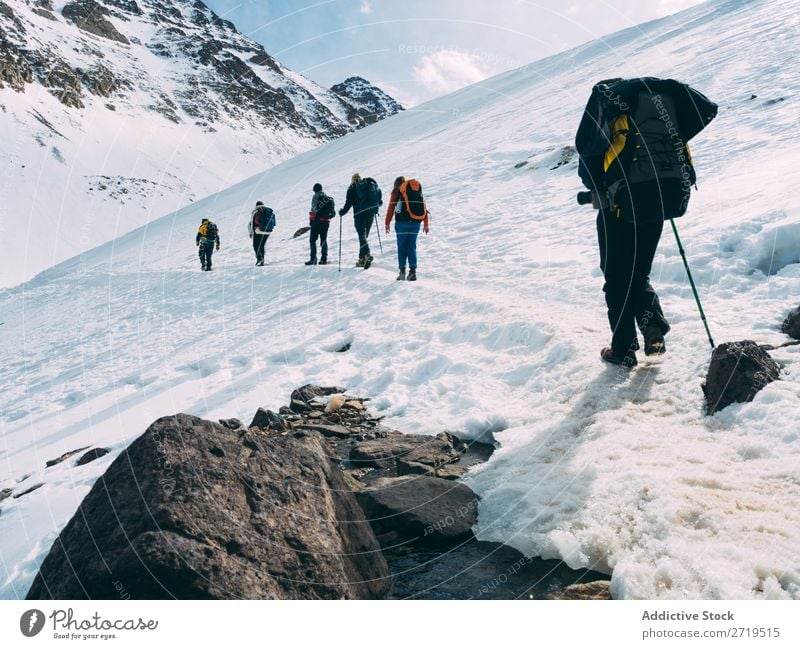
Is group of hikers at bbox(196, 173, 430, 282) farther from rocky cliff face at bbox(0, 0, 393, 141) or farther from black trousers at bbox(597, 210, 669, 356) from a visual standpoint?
rocky cliff face at bbox(0, 0, 393, 141)

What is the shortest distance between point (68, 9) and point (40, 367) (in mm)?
135938

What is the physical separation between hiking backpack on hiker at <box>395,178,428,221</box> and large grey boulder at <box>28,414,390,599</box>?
840 cm

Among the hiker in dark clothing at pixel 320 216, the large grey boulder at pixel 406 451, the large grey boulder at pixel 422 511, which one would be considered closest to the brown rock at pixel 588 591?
the large grey boulder at pixel 422 511

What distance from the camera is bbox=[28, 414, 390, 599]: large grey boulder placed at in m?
2.88

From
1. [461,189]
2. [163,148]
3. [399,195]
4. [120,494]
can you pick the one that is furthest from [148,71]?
[120,494]

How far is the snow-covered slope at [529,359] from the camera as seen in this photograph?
346 cm

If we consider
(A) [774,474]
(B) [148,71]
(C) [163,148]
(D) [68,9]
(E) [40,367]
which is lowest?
(A) [774,474]

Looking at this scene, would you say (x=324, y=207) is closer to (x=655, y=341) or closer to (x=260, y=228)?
(x=260, y=228)

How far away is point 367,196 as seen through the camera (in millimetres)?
14078

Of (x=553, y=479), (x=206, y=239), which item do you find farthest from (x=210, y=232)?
(x=553, y=479)

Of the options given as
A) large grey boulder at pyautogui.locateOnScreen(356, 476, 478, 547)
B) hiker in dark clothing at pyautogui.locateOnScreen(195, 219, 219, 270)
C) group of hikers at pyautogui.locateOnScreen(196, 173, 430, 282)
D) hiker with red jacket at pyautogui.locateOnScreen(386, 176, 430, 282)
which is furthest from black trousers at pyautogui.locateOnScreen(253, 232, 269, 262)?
large grey boulder at pyautogui.locateOnScreen(356, 476, 478, 547)

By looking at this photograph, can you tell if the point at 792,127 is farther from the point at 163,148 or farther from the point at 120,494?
the point at 163,148

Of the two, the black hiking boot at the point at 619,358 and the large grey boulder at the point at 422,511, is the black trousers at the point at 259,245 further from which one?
the large grey boulder at the point at 422,511

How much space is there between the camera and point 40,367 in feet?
43.9
